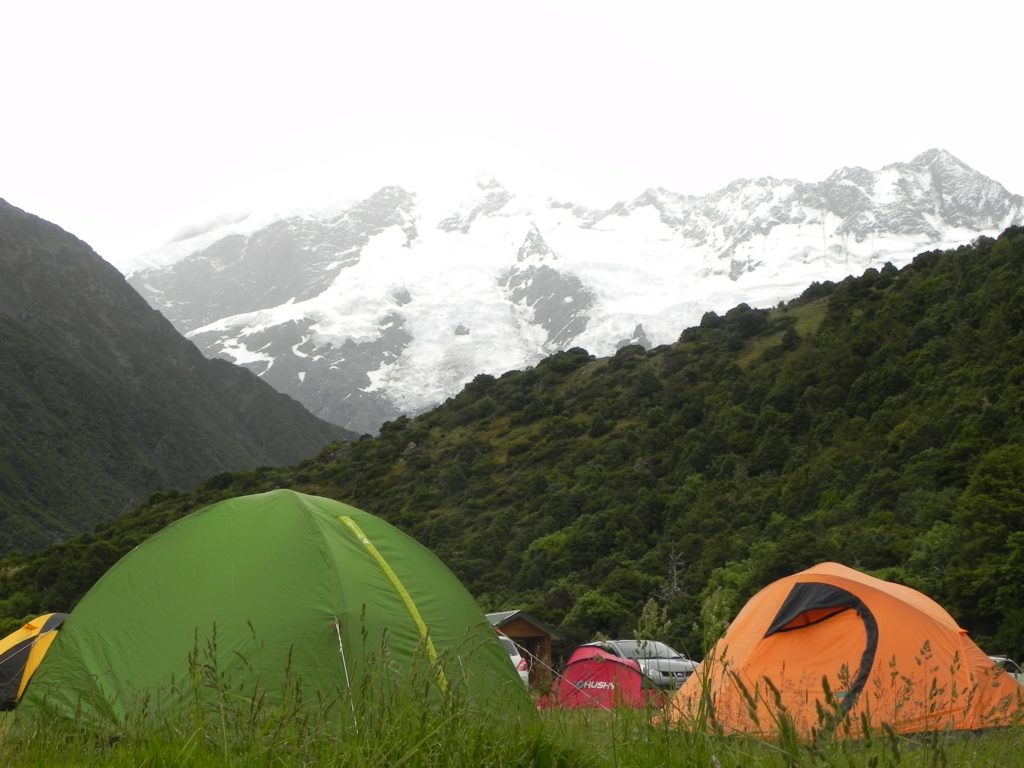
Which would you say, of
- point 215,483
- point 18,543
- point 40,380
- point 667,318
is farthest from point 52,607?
point 667,318

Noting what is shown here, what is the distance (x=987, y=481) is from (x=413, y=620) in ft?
58.7

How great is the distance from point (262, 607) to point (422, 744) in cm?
331

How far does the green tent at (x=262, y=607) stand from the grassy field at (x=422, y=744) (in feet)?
6.47

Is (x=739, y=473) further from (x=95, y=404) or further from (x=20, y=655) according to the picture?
(x=95, y=404)

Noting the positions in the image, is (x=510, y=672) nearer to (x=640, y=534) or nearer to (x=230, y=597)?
(x=230, y=597)

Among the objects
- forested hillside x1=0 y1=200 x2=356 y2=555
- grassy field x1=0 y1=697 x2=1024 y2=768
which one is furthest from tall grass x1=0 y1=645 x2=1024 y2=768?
forested hillside x1=0 y1=200 x2=356 y2=555

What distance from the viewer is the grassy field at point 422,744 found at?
3.42m

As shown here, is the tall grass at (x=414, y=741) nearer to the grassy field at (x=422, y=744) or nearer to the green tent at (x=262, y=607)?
the grassy field at (x=422, y=744)

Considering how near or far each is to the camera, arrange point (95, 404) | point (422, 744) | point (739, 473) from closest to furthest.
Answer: point (422, 744)
point (739, 473)
point (95, 404)

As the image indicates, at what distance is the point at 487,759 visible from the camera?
11.7 feet

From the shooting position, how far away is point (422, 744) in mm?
3477

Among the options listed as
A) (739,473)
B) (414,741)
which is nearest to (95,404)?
(739,473)

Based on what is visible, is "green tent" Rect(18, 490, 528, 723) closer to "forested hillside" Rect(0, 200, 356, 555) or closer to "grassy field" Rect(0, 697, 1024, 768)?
"grassy field" Rect(0, 697, 1024, 768)

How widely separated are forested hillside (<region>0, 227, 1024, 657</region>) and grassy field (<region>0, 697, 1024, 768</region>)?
10.5 meters
